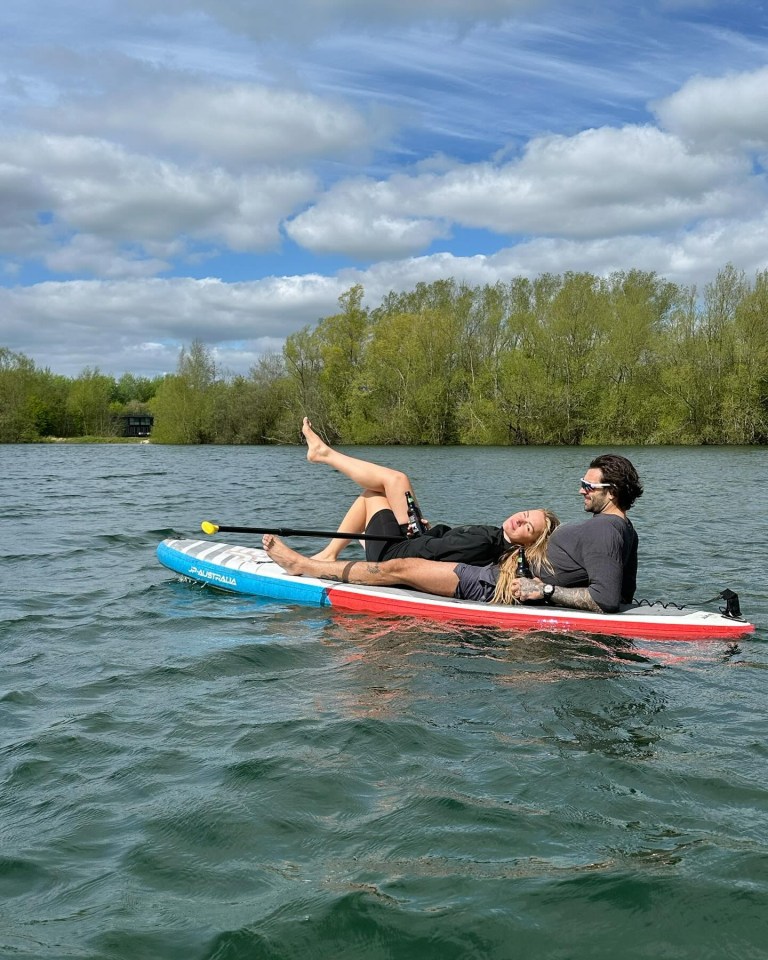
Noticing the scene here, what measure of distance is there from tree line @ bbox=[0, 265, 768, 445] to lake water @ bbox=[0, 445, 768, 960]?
46.2 metres

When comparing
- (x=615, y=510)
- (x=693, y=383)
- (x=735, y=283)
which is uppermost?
(x=735, y=283)

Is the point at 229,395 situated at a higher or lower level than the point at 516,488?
higher

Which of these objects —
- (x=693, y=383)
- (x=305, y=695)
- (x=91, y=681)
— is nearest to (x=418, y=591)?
(x=305, y=695)

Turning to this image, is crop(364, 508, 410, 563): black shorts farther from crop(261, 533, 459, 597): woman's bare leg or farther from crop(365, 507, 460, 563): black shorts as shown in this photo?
crop(261, 533, 459, 597): woman's bare leg

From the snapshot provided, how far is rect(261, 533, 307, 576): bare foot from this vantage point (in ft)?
28.5

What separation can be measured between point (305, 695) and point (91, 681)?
4.93 feet

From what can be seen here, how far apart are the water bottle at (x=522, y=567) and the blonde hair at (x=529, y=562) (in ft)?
0.06

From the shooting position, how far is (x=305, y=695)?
5688 millimetres

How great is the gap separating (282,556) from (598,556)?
323cm

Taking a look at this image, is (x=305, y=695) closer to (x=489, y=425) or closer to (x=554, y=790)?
(x=554, y=790)

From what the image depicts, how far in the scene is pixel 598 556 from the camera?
6.99 meters

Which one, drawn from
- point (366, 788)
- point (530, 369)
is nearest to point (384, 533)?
point (366, 788)

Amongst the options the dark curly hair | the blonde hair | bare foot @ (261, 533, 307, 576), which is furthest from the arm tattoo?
bare foot @ (261, 533, 307, 576)

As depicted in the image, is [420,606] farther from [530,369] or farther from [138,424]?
[138,424]
